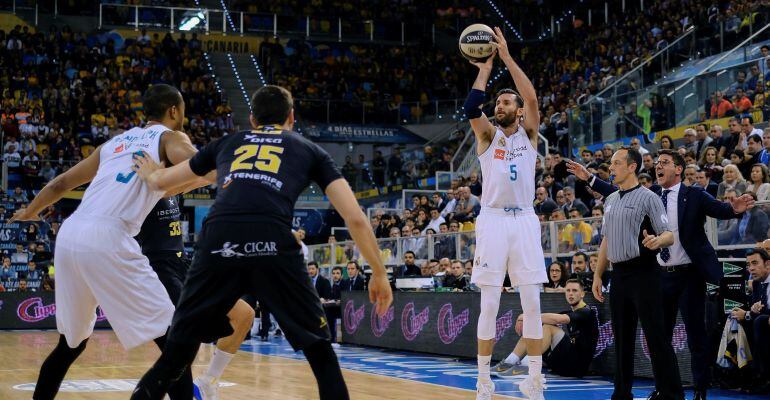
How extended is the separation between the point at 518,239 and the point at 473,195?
12521 millimetres

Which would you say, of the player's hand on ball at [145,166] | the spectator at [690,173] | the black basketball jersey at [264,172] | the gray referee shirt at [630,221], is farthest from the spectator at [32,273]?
the black basketball jersey at [264,172]

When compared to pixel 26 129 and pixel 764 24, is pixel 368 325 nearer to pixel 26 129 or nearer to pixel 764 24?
pixel 764 24

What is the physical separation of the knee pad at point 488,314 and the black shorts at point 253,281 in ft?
9.40

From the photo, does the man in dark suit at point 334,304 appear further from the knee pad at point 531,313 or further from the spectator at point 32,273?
the knee pad at point 531,313

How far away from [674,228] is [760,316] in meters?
1.79

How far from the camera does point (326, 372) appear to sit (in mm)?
4770

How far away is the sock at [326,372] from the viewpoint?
15.5 feet

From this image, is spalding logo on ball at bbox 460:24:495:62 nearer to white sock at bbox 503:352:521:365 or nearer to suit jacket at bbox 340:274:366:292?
white sock at bbox 503:352:521:365

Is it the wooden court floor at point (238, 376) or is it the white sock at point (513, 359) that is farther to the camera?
the white sock at point (513, 359)

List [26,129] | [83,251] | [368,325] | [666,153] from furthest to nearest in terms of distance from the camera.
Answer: [26,129] → [368,325] → [666,153] → [83,251]

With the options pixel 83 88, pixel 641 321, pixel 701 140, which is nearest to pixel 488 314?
pixel 641 321

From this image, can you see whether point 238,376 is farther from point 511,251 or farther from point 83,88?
point 83,88

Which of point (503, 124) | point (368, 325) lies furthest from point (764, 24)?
point (503, 124)

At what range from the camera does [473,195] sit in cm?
2009
